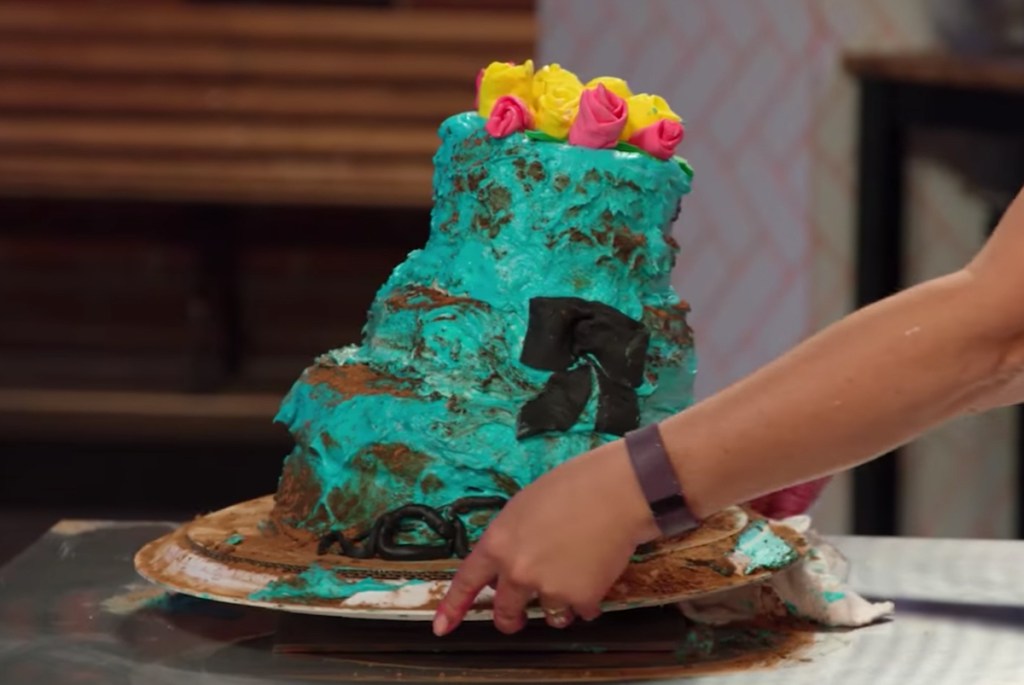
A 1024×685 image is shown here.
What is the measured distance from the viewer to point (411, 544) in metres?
1.50

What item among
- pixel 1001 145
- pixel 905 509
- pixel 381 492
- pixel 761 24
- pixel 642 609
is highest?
pixel 761 24

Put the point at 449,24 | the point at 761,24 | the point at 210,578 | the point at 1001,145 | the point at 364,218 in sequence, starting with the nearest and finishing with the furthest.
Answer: the point at 210,578, the point at 1001,145, the point at 761,24, the point at 449,24, the point at 364,218

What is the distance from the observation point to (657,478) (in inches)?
49.6

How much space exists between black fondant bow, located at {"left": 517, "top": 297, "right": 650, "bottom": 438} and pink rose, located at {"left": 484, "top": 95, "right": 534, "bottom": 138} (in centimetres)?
18

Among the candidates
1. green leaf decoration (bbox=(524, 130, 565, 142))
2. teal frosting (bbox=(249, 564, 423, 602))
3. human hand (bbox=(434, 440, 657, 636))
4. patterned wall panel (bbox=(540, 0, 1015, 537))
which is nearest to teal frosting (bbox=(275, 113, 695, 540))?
green leaf decoration (bbox=(524, 130, 565, 142))

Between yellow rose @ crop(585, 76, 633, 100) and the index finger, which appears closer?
the index finger

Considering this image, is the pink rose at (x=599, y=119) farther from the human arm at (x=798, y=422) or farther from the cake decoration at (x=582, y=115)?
the human arm at (x=798, y=422)

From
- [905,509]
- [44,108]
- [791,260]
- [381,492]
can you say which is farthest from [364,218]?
[381,492]

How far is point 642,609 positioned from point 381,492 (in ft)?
0.87

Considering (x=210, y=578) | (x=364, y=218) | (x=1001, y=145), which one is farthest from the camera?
(x=364, y=218)

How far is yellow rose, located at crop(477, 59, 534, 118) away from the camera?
5.51ft

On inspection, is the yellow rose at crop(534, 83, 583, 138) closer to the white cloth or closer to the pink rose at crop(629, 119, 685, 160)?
the pink rose at crop(629, 119, 685, 160)

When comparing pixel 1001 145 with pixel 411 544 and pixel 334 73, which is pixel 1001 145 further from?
pixel 411 544

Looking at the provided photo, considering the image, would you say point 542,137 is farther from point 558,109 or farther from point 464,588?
point 464,588
